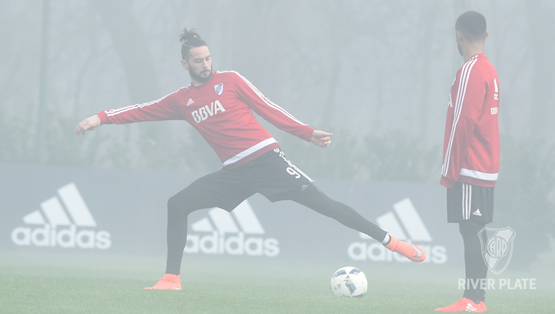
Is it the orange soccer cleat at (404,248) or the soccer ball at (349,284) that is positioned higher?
the orange soccer cleat at (404,248)

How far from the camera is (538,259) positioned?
10.8 m

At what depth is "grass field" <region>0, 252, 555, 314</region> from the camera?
4500 millimetres

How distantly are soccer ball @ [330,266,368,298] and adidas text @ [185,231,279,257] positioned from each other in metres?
4.38

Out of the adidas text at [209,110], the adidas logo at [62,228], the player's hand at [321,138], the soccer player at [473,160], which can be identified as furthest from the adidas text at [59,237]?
the soccer player at [473,160]

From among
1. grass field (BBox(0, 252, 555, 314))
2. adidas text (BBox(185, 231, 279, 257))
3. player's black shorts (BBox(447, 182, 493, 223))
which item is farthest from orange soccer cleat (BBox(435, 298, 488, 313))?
adidas text (BBox(185, 231, 279, 257))

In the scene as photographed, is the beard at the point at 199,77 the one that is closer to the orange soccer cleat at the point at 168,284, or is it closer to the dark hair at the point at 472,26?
the orange soccer cleat at the point at 168,284

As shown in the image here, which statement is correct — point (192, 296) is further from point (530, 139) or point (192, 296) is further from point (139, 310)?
point (530, 139)

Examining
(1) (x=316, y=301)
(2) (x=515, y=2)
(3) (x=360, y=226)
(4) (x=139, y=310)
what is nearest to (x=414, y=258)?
(3) (x=360, y=226)

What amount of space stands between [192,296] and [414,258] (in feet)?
5.84

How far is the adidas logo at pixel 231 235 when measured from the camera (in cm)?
973

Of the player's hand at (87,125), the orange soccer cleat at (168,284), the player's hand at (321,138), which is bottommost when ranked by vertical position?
the orange soccer cleat at (168,284)

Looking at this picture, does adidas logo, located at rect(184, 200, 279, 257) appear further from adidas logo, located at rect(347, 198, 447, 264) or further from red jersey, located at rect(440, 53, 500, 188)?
red jersey, located at rect(440, 53, 500, 188)

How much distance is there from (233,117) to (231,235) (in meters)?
4.58

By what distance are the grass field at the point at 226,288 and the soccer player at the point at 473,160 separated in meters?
0.50
